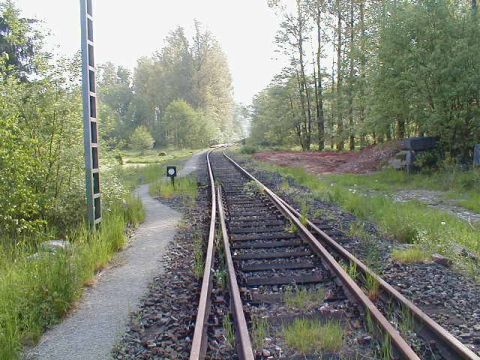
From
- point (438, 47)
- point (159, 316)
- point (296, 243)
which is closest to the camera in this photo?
point (159, 316)

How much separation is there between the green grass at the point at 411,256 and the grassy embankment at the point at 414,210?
3 cm

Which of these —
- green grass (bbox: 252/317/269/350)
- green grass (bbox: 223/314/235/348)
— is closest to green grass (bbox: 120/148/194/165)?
green grass (bbox: 223/314/235/348)

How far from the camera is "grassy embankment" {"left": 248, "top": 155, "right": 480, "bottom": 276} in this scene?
6.23m

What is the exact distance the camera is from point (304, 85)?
1497 inches

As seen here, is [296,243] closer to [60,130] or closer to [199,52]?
[60,130]

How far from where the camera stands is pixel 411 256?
555 centimetres

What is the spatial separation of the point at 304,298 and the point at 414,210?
5465 millimetres

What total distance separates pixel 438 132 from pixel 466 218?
276 inches

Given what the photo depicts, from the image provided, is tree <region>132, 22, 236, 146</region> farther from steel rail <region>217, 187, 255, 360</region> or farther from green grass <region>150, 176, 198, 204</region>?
steel rail <region>217, 187, 255, 360</region>

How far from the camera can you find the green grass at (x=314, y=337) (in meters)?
3.38

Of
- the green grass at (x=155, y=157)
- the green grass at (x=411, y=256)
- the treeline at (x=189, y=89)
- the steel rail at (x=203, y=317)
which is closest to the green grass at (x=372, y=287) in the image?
the green grass at (x=411, y=256)

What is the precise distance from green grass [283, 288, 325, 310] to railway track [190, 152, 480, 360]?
94 millimetres

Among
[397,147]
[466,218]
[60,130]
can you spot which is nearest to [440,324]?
[466,218]

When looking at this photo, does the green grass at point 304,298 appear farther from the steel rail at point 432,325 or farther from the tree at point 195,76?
the tree at point 195,76
